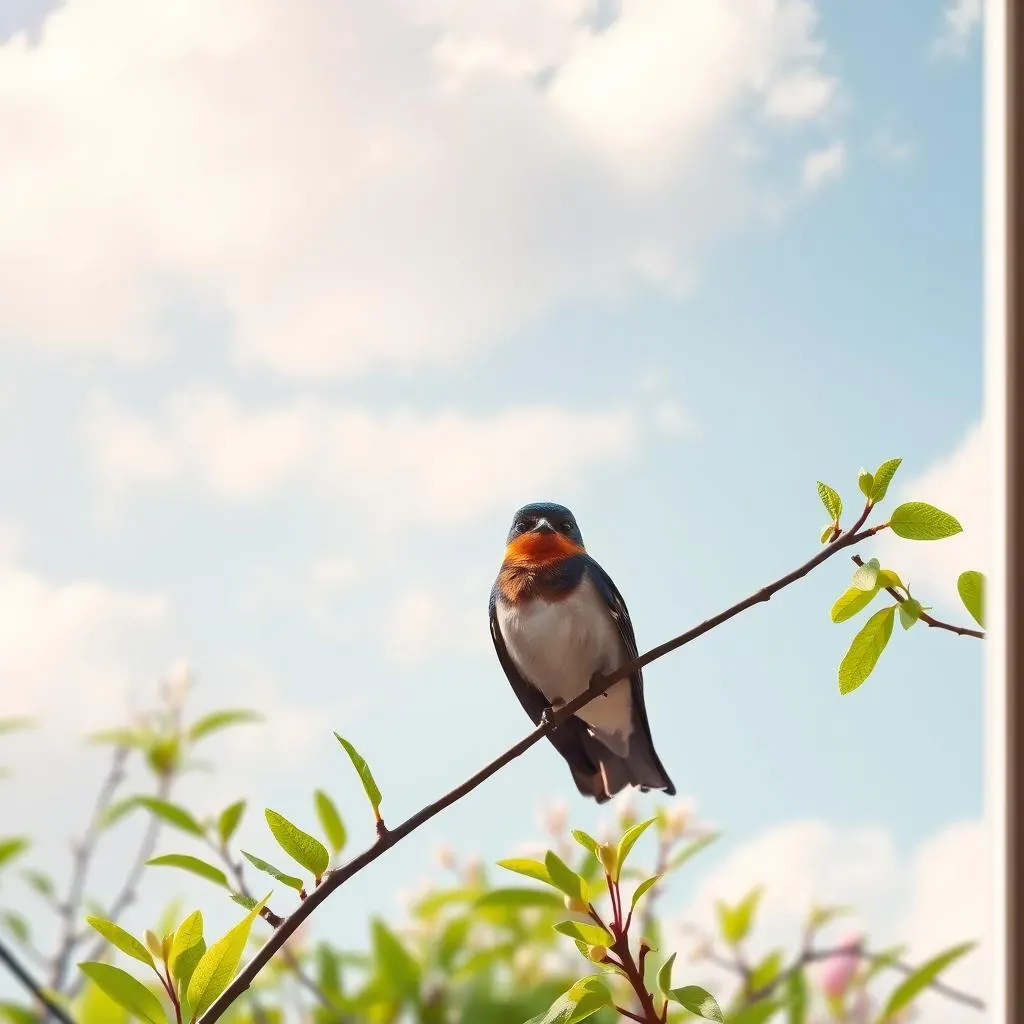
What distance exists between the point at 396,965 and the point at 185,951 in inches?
21.7

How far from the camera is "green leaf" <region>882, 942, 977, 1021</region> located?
877 millimetres

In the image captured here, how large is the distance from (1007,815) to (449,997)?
81 centimetres

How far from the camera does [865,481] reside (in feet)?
2.61

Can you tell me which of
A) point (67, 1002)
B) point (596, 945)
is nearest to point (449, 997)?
point (67, 1002)

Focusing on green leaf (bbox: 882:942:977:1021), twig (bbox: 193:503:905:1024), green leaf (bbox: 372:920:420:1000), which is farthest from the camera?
green leaf (bbox: 372:920:420:1000)

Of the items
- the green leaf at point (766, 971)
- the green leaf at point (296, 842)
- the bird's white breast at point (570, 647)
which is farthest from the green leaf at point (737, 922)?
the green leaf at point (296, 842)

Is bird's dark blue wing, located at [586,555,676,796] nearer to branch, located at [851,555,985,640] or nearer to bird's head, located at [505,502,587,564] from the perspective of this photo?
bird's head, located at [505,502,587,564]

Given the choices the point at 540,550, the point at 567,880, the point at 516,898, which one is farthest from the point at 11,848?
the point at 540,550

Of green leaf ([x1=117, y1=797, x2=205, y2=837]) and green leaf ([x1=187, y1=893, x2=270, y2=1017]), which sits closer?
green leaf ([x1=187, y1=893, x2=270, y2=1017])

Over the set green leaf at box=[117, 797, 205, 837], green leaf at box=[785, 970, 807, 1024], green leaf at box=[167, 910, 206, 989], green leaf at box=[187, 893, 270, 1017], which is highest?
green leaf at box=[117, 797, 205, 837]

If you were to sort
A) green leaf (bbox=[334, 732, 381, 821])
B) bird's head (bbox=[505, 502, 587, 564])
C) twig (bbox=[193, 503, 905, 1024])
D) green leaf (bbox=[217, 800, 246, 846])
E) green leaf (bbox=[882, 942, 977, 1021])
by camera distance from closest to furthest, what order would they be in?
twig (bbox=[193, 503, 905, 1024]) → green leaf (bbox=[334, 732, 381, 821]) → green leaf (bbox=[882, 942, 977, 1021]) → green leaf (bbox=[217, 800, 246, 846]) → bird's head (bbox=[505, 502, 587, 564])

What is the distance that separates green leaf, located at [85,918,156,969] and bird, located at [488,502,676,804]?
96 cm

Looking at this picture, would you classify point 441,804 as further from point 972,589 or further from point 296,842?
point 972,589

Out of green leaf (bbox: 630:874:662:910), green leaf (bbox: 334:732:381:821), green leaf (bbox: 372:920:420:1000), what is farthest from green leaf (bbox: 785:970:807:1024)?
green leaf (bbox: 334:732:381:821)
